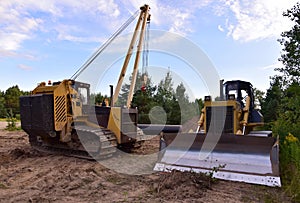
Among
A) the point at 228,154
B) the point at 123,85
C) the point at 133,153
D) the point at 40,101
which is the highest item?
the point at 123,85

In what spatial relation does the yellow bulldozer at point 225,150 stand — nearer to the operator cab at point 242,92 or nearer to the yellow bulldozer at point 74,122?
the operator cab at point 242,92

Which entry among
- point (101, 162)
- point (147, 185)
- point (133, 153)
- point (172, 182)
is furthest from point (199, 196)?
point (133, 153)

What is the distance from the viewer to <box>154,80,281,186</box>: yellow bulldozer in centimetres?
449

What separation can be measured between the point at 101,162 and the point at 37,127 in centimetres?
223

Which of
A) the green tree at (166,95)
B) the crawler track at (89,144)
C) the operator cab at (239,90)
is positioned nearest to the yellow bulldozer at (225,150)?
the operator cab at (239,90)

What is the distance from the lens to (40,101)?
24.1 feet

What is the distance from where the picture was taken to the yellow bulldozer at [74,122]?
7.14 meters

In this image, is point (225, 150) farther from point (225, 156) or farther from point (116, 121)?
point (116, 121)

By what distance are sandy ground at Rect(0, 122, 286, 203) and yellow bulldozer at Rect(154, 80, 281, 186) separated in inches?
8.3

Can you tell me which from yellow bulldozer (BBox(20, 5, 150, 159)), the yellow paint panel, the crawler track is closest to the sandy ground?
the crawler track

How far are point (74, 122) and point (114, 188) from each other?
11.5 ft

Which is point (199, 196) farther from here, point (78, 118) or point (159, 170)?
point (78, 118)

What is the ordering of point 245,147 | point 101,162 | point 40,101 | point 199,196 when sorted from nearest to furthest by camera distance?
point 199,196 < point 245,147 < point 101,162 < point 40,101

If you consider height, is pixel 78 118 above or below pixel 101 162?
above
